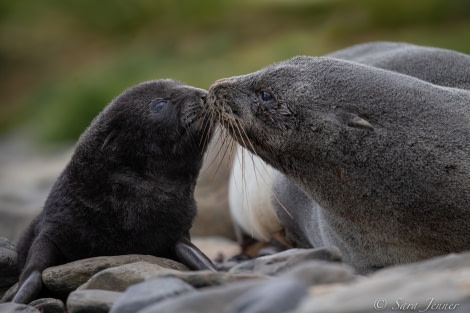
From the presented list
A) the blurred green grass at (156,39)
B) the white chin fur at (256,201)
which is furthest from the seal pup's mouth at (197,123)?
the blurred green grass at (156,39)

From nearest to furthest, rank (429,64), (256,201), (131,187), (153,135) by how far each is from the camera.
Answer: (131,187) < (153,135) < (429,64) < (256,201)

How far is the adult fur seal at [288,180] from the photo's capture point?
24.8 ft

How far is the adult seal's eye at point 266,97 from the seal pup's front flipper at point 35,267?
189 centimetres

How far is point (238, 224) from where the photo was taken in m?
9.05

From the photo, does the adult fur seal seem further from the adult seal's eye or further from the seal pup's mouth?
the adult seal's eye

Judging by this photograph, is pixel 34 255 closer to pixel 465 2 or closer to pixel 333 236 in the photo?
pixel 333 236

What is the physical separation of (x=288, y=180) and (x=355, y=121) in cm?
207

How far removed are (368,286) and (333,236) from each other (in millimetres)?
2927

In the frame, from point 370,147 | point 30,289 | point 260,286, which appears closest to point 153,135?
point 30,289

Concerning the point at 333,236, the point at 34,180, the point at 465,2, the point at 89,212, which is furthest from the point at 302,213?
the point at 465,2

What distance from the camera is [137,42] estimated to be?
25.9 meters

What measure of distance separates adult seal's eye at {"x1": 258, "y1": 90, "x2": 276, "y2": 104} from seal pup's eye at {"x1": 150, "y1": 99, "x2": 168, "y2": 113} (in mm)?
877

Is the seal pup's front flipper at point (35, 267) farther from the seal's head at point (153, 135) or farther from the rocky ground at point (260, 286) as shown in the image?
the seal's head at point (153, 135)

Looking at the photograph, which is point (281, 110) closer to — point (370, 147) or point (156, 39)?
point (370, 147)
